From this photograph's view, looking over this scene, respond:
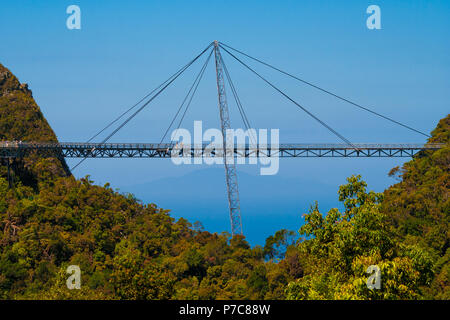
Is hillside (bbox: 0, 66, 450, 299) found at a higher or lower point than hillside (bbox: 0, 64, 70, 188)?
lower

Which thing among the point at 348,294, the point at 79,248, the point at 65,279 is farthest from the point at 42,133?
the point at 348,294

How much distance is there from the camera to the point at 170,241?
55.8m

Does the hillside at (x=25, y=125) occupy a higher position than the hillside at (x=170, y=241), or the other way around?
the hillside at (x=25, y=125)

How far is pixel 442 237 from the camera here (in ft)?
144

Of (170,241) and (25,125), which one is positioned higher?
(25,125)

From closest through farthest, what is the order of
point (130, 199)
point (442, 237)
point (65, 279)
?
1. point (65, 279)
2. point (442, 237)
3. point (130, 199)

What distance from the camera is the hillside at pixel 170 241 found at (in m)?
19.6

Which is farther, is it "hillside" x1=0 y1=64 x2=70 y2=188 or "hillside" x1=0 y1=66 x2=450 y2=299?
"hillside" x1=0 y1=64 x2=70 y2=188

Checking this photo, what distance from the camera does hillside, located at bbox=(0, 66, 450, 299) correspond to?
19562mm

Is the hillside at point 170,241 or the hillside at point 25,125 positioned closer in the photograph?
the hillside at point 170,241

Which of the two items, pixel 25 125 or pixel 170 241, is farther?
pixel 25 125
